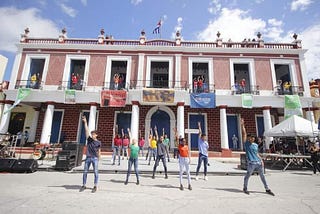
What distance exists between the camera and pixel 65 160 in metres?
8.08

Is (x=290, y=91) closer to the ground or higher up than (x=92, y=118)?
higher up

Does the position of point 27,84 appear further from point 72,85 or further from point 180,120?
point 180,120

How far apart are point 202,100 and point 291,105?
6957 mm

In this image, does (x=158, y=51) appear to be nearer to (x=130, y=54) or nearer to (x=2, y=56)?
(x=130, y=54)

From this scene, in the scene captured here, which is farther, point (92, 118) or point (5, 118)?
point (92, 118)

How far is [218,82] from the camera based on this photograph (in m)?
15.2

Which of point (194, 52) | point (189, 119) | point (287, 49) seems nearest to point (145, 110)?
point (189, 119)

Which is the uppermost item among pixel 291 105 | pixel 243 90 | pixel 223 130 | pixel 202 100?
pixel 243 90

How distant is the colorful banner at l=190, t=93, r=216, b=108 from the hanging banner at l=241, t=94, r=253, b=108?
7.72 feet

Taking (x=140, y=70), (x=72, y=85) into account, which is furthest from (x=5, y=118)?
(x=140, y=70)

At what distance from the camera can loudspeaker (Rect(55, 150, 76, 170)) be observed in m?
8.00

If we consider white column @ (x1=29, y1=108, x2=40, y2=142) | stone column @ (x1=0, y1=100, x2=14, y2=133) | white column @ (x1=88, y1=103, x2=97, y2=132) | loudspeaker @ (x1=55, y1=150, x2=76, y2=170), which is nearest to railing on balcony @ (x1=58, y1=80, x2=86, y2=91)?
white column @ (x1=88, y1=103, x2=97, y2=132)

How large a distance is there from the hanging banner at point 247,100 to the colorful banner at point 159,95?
5678 millimetres

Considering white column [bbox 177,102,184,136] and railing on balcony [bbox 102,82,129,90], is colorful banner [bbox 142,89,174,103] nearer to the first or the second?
white column [bbox 177,102,184,136]
